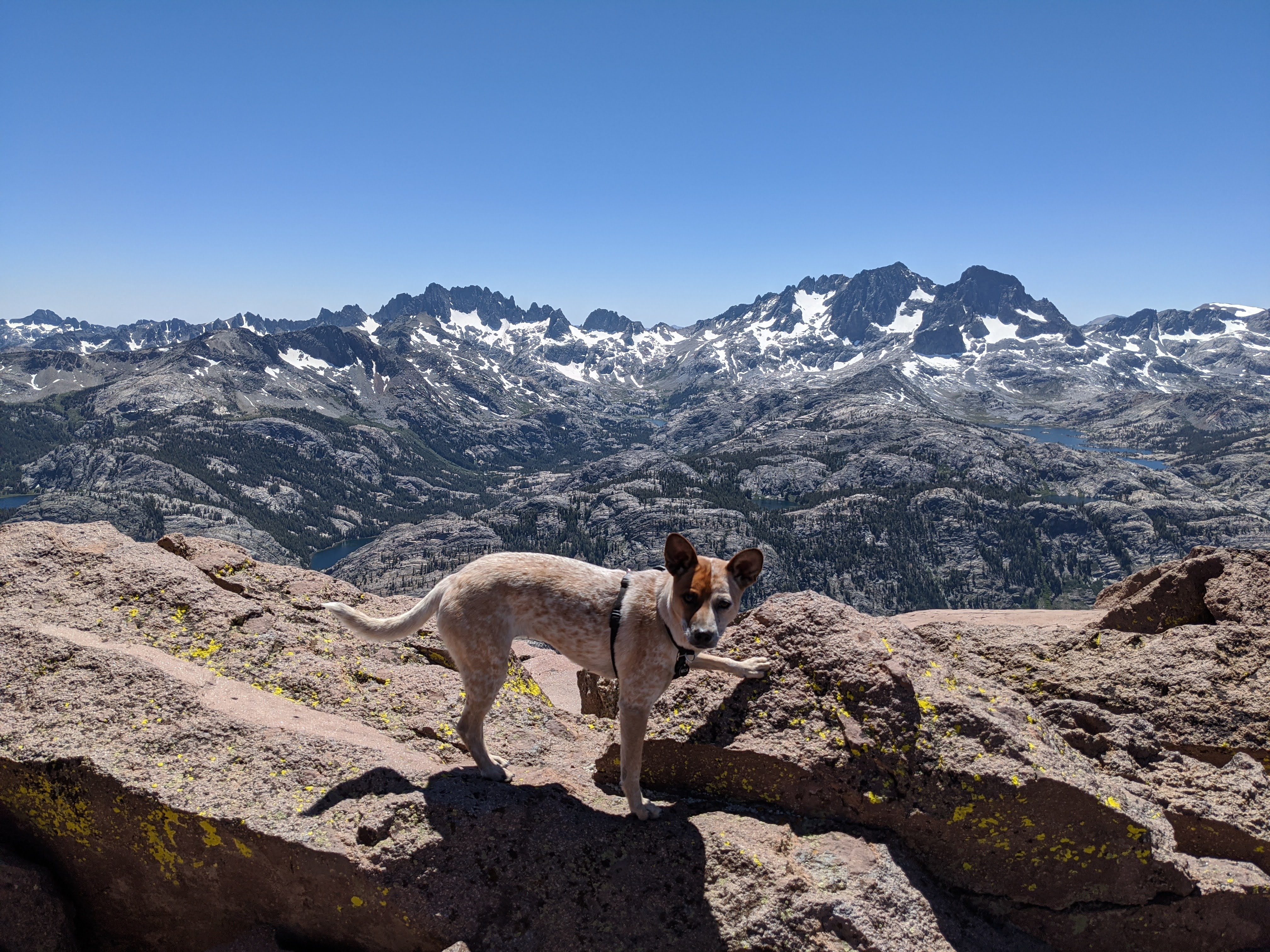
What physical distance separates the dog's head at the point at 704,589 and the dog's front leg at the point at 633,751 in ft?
3.86

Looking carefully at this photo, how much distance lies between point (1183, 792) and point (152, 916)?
1367cm

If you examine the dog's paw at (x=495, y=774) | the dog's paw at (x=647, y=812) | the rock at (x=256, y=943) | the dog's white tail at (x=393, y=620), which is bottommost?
the rock at (x=256, y=943)

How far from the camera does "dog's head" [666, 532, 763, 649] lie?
22.7 feet

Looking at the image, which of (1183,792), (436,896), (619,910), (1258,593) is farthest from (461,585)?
(1258,593)

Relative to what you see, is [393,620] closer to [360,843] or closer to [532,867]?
[360,843]

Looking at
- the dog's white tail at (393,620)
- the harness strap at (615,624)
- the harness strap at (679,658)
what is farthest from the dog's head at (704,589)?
the dog's white tail at (393,620)

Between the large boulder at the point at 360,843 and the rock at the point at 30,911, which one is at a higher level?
the large boulder at the point at 360,843

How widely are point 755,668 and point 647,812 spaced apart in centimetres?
238

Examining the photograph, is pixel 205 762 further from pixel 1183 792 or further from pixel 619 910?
pixel 1183 792

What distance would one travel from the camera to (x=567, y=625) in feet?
26.0

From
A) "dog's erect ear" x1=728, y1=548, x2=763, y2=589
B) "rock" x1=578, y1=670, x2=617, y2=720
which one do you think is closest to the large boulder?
"rock" x1=578, y1=670, x2=617, y2=720

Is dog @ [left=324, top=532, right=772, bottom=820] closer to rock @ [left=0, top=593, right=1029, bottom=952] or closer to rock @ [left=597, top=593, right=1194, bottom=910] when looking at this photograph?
rock @ [left=0, top=593, right=1029, bottom=952]

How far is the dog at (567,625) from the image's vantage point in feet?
25.3

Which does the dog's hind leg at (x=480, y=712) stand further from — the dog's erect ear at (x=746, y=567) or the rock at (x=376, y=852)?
the dog's erect ear at (x=746, y=567)
